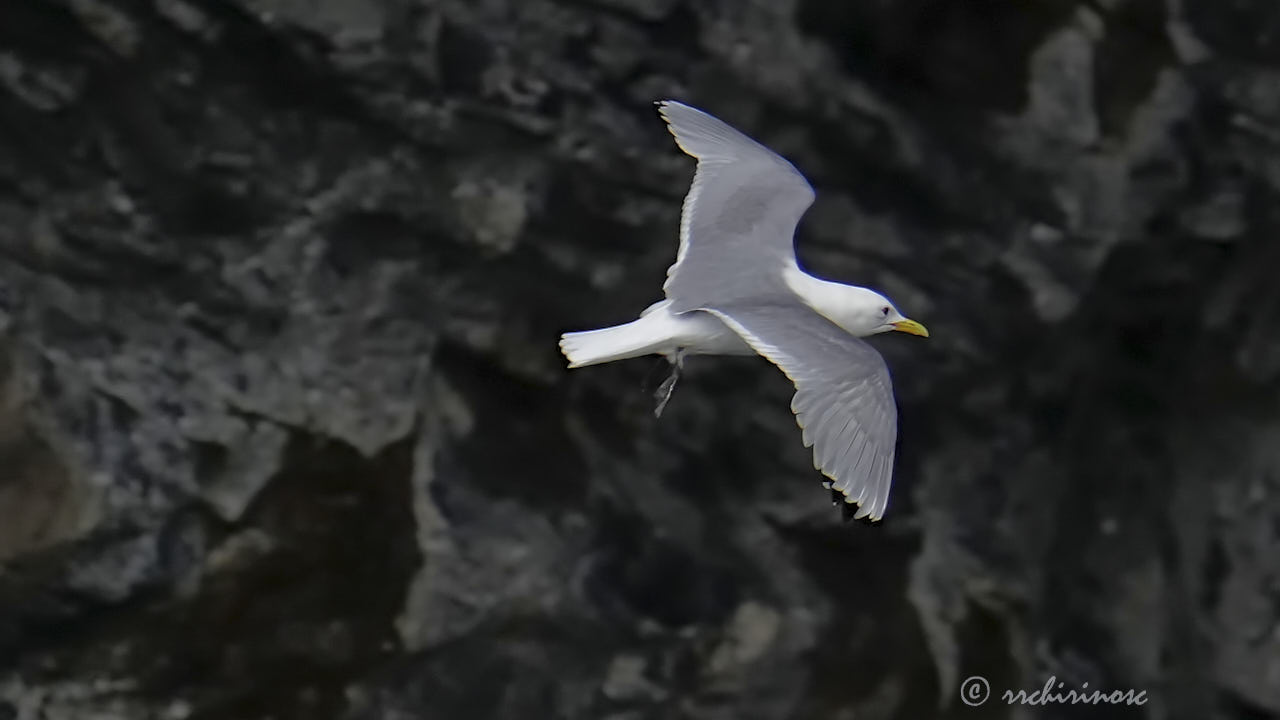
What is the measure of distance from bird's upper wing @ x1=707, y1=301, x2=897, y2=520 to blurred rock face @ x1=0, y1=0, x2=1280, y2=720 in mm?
1181

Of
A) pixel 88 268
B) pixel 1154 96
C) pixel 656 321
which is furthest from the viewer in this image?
pixel 1154 96

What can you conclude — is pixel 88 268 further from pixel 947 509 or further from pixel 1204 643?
pixel 1204 643

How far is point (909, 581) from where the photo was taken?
407 centimetres

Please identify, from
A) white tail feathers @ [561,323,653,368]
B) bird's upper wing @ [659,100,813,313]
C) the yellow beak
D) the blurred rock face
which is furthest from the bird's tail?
the blurred rock face

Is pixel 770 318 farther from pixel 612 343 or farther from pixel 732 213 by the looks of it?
pixel 732 213

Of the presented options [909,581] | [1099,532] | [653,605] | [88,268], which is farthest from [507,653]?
[1099,532]

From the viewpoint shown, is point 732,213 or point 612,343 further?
point 732,213

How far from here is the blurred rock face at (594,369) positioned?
3.47 meters

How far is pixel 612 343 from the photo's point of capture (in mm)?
2701

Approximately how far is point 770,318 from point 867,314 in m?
0.34

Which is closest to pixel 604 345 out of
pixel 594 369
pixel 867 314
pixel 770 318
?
pixel 770 318

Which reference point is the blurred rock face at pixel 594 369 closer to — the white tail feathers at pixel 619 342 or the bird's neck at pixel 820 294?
the bird's neck at pixel 820 294

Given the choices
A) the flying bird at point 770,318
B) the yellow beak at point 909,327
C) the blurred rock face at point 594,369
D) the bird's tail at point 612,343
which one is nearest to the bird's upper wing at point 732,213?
the flying bird at point 770,318

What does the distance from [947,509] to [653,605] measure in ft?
2.78
